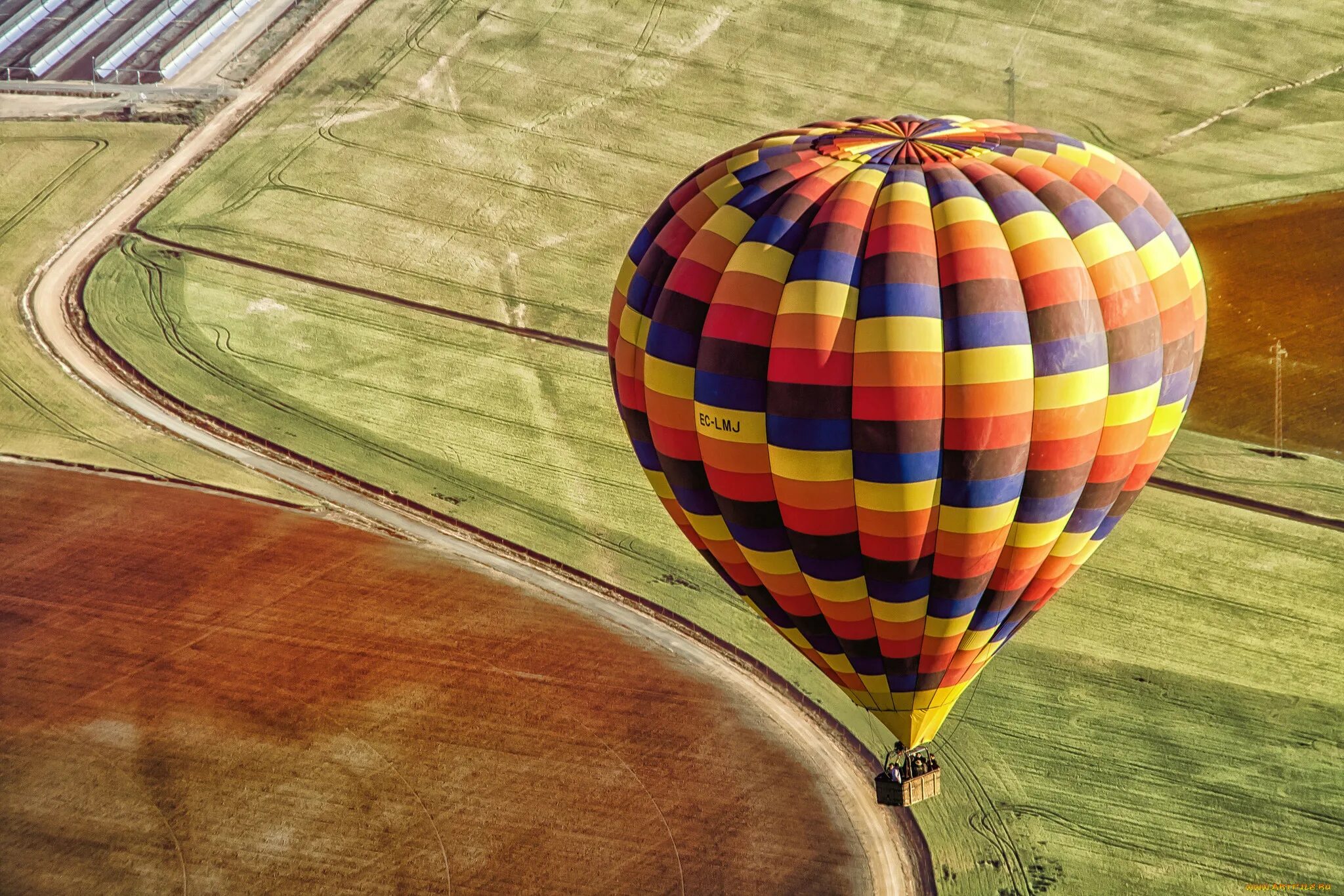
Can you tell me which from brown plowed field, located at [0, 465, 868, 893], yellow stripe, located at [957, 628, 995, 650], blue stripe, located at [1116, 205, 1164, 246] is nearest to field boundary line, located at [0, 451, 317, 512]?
brown plowed field, located at [0, 465, 868, 893]

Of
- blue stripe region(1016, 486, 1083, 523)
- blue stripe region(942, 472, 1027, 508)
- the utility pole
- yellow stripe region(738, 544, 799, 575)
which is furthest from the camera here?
the utility pole

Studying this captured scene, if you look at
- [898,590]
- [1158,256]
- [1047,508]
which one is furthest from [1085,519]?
[1158,256]

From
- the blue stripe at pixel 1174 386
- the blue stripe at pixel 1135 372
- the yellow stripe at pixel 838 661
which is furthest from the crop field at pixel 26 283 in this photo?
the blue stripe at pixel 1174 386

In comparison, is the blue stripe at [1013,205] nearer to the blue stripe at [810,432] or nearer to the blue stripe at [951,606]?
the blue stripe at [810,432]

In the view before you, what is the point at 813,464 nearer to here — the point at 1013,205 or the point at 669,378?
the point at 669,378

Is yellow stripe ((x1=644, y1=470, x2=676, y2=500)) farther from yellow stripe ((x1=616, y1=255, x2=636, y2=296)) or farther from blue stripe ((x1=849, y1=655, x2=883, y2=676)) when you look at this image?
blue stripe ((x1=849, y1=655, x2=883, y2=676))

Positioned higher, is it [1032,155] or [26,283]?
[1032,155]
